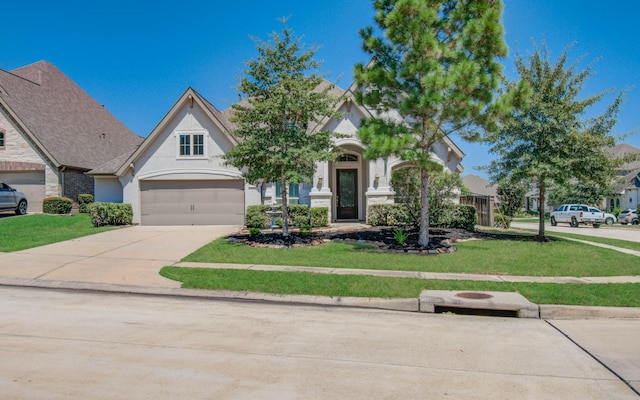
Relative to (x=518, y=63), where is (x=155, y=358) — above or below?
below

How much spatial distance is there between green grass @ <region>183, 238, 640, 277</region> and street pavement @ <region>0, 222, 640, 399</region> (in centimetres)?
324

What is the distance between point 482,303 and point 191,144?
17.2m

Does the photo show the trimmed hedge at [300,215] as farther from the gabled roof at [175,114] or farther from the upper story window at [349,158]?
the gabled roof at [175,114]

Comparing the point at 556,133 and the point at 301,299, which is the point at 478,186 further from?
the point at 301,299

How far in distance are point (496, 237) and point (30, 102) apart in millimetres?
26832

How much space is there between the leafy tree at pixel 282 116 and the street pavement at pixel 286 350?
6.55m

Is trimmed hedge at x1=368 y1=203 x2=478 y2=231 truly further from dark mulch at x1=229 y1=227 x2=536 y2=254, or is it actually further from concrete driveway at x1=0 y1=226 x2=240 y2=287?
concrete driveway at x1=0 y1=226 x2=240 y2=287

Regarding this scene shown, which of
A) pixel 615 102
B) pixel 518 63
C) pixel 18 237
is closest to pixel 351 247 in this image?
pixel 518 63

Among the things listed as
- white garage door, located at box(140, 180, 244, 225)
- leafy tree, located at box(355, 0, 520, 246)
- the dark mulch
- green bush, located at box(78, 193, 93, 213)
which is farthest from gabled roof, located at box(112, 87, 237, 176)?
leafy tree, located at box(355, 0, 520, 246)

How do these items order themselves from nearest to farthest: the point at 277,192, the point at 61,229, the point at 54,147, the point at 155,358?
the point at 155,358, the point at 61,229, the point at 277,192, the point at 54,147

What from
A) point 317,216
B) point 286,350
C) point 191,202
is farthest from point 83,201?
point 286,350

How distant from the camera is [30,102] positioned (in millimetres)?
26891

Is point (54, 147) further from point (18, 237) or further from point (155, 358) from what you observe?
point (155, 358)

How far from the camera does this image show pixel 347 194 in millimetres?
22797
